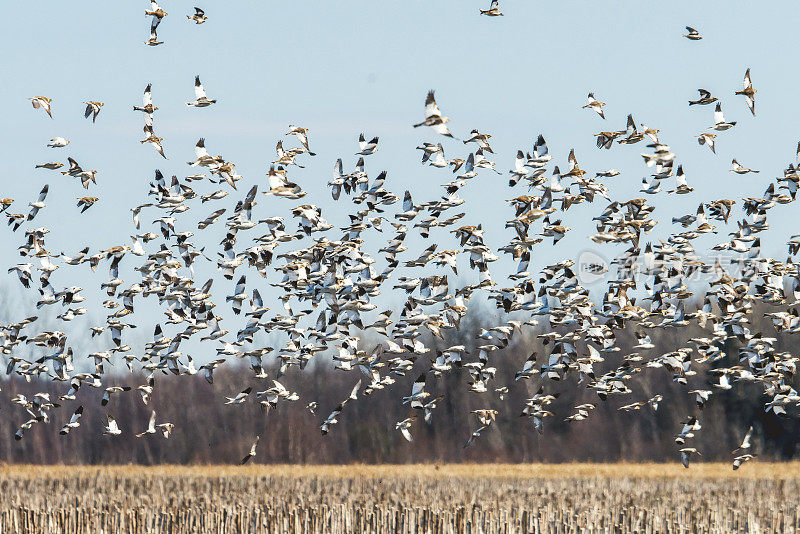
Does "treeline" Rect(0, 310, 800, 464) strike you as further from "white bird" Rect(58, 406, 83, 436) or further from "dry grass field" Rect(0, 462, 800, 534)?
"white bird" Rect(58, 406, 83, 436)

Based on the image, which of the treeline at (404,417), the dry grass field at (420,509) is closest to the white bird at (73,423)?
the dry grass field at (420,509)

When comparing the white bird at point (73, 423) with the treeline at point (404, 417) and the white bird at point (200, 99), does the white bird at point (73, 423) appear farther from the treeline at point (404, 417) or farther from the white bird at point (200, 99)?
the treeline at point (404, 417)

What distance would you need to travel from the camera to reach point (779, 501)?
78.7 feet

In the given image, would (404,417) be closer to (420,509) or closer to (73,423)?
(73,423)

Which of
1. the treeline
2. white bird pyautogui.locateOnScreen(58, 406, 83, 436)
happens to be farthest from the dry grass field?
the treeline

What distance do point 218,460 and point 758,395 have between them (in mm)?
26703

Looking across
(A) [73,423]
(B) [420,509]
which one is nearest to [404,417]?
(A) [73,423]

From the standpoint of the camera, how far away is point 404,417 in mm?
59812

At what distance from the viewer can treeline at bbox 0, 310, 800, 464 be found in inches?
2168

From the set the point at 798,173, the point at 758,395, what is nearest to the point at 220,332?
the point at 798,173

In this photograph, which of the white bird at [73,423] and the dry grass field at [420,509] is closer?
the dry grass field at [420,509]

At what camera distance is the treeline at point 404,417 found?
55062 millimetres

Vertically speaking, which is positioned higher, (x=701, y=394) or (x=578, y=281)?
(x=578, y=281)

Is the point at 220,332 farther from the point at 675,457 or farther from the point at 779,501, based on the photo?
the point at 675,457
